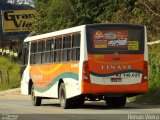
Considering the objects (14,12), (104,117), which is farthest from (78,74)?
(14,12)

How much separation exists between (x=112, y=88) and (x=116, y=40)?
1696mm

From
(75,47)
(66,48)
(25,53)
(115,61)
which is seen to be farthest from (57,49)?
(25,53)

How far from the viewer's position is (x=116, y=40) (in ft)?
69.9

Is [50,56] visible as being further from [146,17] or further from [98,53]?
[146,17]

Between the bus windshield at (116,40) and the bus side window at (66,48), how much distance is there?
1506mm

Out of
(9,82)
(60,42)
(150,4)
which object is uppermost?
(150,4)

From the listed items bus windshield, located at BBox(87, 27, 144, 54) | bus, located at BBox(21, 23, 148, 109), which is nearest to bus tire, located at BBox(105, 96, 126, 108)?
bus, located at BBox(21, 23, 148, 109)

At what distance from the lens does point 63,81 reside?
22688mm

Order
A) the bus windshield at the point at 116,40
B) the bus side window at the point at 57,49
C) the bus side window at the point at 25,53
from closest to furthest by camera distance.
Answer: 1. the bus windshield at the point at 116,40
2. the bus side window at the point at 57,49
3. the bus side window at the point at 25,53

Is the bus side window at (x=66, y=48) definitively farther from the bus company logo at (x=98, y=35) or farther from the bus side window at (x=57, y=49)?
the bus company logo at (x=98, y=35)

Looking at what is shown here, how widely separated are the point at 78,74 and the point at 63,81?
5.49 ft

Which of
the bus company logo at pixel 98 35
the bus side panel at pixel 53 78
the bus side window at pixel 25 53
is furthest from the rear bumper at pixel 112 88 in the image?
the bus side window at pixel 25 53

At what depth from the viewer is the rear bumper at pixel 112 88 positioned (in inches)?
819

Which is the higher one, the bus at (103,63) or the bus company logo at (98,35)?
the bus company logo at (98,35)
